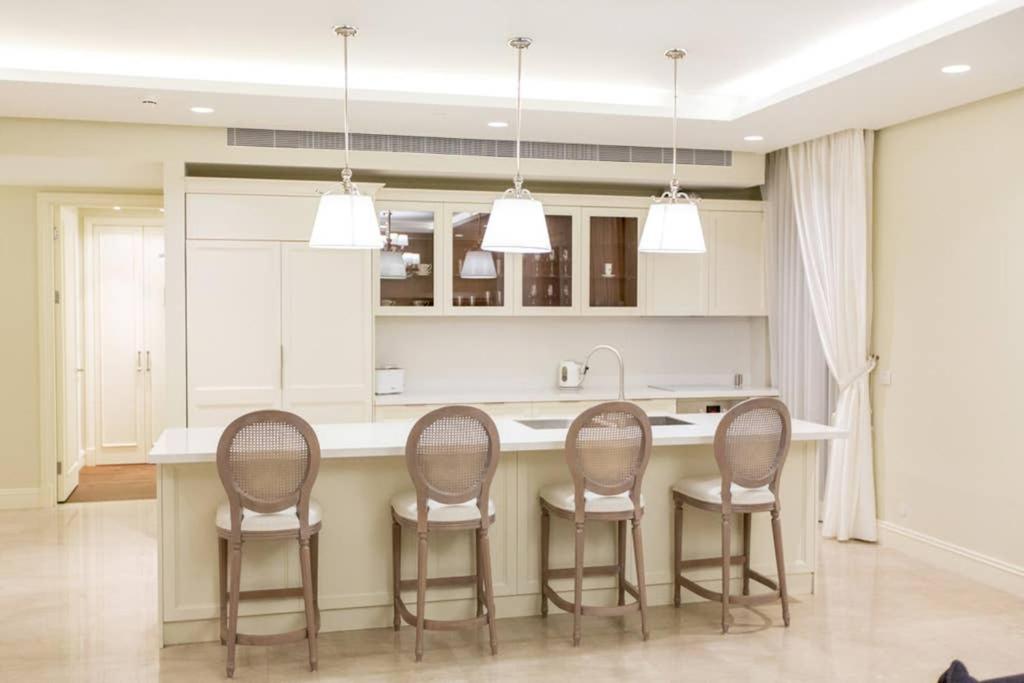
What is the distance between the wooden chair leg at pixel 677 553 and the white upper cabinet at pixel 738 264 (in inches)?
98.4

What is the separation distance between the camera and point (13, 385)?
632 cm

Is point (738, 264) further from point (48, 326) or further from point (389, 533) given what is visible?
point (48, 326)

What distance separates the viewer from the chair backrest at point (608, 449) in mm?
3717

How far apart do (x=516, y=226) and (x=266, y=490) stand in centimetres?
143

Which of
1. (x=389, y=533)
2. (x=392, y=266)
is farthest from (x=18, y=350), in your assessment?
(x=389, y=533)

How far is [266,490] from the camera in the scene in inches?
135

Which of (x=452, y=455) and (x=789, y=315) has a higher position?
(x=789, y=315)

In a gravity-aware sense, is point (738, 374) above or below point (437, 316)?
below

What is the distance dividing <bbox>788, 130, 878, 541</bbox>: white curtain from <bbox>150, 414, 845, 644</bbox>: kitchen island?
114 centimetres

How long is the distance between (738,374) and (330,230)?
398cm

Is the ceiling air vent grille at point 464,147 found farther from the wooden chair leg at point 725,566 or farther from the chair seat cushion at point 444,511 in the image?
the wooden chair leg at point 725,566

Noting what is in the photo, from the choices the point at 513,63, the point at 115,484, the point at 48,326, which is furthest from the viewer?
the point at 115,484

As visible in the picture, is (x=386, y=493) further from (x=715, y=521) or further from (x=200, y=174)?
(x=200, y=174)

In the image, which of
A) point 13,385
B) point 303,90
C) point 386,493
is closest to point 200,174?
point 303,90
